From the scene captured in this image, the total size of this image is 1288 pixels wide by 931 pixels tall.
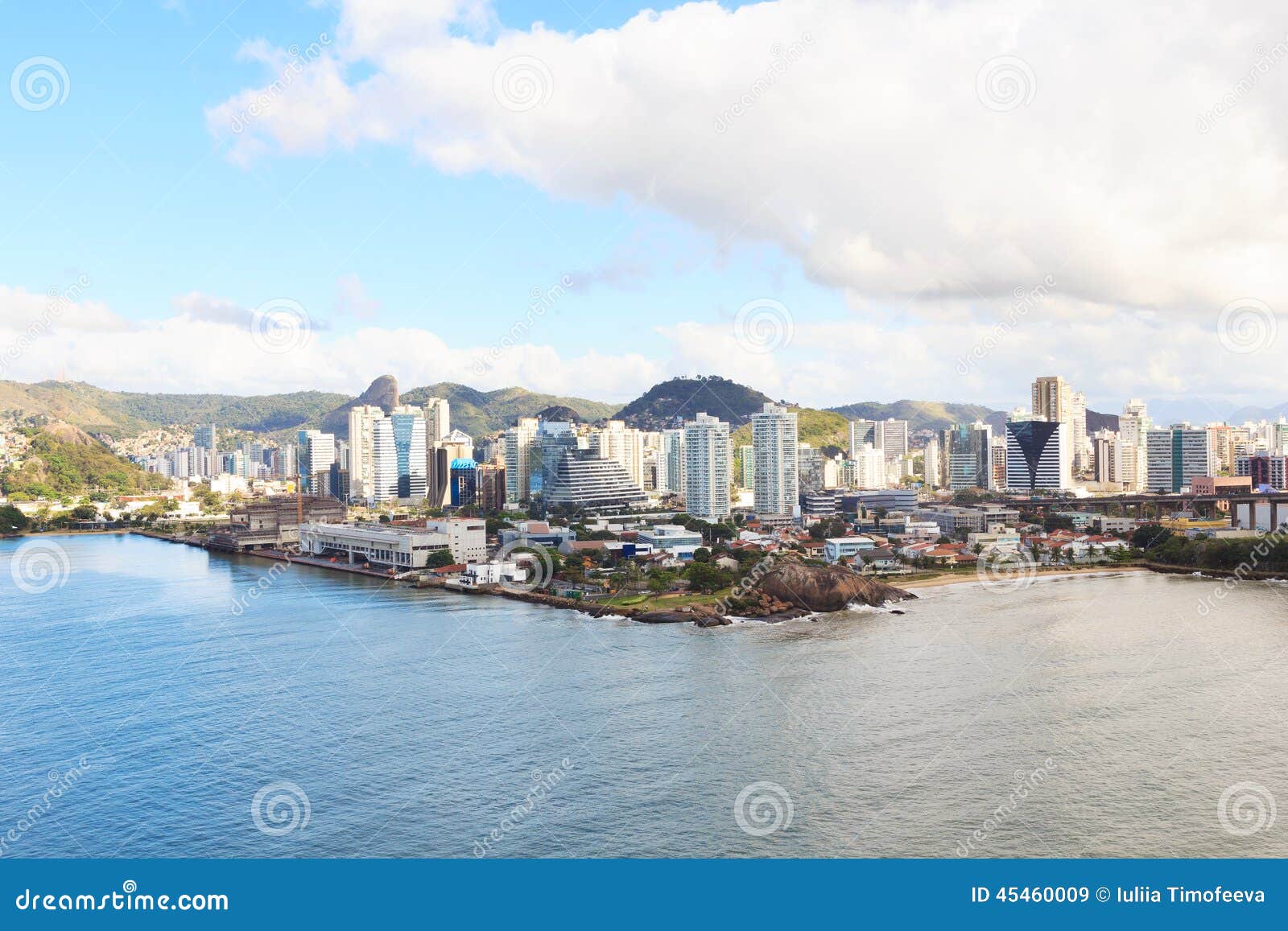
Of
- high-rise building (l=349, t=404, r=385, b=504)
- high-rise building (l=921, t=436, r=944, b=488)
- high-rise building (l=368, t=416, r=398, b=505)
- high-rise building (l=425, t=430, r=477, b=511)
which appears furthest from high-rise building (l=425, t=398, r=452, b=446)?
high-rise building (l=921, t=436, r=944, b=488)

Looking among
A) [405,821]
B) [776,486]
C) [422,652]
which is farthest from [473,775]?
[776,486]

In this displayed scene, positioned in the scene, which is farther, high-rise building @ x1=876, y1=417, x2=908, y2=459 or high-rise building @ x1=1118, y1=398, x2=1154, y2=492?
high-rise building @ x1=876, y1=417, x2=908, y2=459

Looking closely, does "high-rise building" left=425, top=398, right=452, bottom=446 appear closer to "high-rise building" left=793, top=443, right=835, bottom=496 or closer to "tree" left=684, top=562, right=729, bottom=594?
"high-rise building" left=793, top=443, right=835, bottom=496

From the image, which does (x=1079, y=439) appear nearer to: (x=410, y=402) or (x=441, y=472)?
(x=441, y=472)

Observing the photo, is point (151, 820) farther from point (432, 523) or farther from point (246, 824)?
point (432, 523)

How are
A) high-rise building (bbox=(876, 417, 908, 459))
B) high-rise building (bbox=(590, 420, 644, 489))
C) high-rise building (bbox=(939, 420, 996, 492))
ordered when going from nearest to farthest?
high-rise building (bbox=(590, 420, 644, 489))
high-rise building (bbox=(939, 420, 996, 492))
high-rise building (bbox=(876, 417, 908, 459))

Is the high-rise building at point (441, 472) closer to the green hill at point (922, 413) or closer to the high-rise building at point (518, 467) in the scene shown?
the high-rise building at point (518, 467)

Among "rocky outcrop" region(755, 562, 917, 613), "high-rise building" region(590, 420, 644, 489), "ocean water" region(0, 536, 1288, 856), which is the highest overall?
"high-rise building" region(590, 420, 644, 489)
